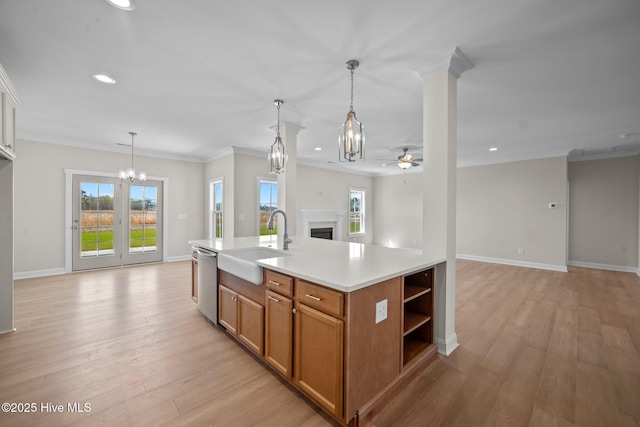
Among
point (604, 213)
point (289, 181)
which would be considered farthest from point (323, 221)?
point (604, 213)

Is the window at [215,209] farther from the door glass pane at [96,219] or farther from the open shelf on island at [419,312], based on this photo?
the open shelf on island at [419,312]

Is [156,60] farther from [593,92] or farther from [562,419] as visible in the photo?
[593,92]

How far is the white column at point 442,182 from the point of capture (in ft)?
7.81

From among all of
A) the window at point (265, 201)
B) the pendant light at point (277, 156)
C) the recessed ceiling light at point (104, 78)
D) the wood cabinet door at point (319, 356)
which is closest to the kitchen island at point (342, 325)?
the wood cabinet door at point (319, 356)

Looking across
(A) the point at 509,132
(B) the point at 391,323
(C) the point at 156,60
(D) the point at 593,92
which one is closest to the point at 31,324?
(C) the point at 156,60

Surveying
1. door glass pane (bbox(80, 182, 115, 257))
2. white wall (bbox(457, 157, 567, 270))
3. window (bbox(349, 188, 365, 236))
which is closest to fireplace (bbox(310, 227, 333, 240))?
window (bbox(349, 188, 365, 236))

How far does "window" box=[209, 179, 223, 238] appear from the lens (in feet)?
21.3

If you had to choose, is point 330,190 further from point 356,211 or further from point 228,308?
point 228,308

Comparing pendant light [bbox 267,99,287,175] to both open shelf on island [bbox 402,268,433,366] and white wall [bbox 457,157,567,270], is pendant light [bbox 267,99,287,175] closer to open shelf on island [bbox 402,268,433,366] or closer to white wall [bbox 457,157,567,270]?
open shelf on island [bbox 402,268,433,366]

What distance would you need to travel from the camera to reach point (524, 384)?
204cm

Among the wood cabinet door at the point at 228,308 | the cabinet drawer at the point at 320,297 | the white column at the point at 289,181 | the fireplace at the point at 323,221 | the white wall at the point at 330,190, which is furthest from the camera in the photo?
the white wall at the point at 330,190

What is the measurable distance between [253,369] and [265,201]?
14.6 ft

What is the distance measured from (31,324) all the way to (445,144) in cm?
476

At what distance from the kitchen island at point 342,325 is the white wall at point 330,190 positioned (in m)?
5.13
